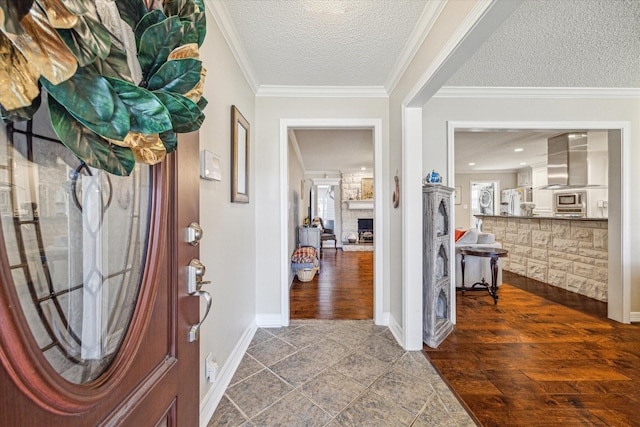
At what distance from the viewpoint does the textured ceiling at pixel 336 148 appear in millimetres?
4367

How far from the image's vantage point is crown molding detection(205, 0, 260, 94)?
5.12 ft

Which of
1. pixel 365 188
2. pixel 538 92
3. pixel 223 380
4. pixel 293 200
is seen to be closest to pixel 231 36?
pixel 223 380

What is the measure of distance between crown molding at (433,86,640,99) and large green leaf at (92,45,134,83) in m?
2.94

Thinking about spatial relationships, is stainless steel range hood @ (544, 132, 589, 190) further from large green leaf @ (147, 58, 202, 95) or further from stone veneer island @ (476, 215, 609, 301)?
large green leaf @ (147, 58, 202, 95)

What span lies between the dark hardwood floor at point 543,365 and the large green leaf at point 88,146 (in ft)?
6.85

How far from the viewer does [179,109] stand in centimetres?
54

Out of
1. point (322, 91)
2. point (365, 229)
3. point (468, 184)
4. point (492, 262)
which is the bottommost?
point (492, 262)

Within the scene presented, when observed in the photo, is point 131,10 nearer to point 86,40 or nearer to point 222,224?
point 86,40

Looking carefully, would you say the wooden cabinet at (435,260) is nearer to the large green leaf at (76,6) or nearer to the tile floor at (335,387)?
the tile floor at (335,387)

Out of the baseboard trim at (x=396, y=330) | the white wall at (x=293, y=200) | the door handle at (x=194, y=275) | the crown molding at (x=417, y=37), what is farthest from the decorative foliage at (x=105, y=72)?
the white wall at (x=293, y=200)

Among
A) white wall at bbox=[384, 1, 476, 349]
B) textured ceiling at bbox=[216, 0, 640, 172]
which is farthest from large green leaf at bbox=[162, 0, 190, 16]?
white wall at bbox=[384, 1, 476, 349]

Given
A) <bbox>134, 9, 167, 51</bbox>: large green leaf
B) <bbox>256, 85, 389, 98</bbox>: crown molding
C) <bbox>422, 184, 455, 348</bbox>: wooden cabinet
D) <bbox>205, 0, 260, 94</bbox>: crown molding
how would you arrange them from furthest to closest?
<bbox>256, 85, 389, 98</bbox>: crown molding → <bbox>422, 184, 455, 348</bbox>: wooden cabinet → <bbox>205, 0, 260, 94</bbox>: crown molding → <bbox>134, 9, 167, 51</bbox>: large green leaf

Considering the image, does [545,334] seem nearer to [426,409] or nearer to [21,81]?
[426,409]

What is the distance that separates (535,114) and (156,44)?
3538 mm
